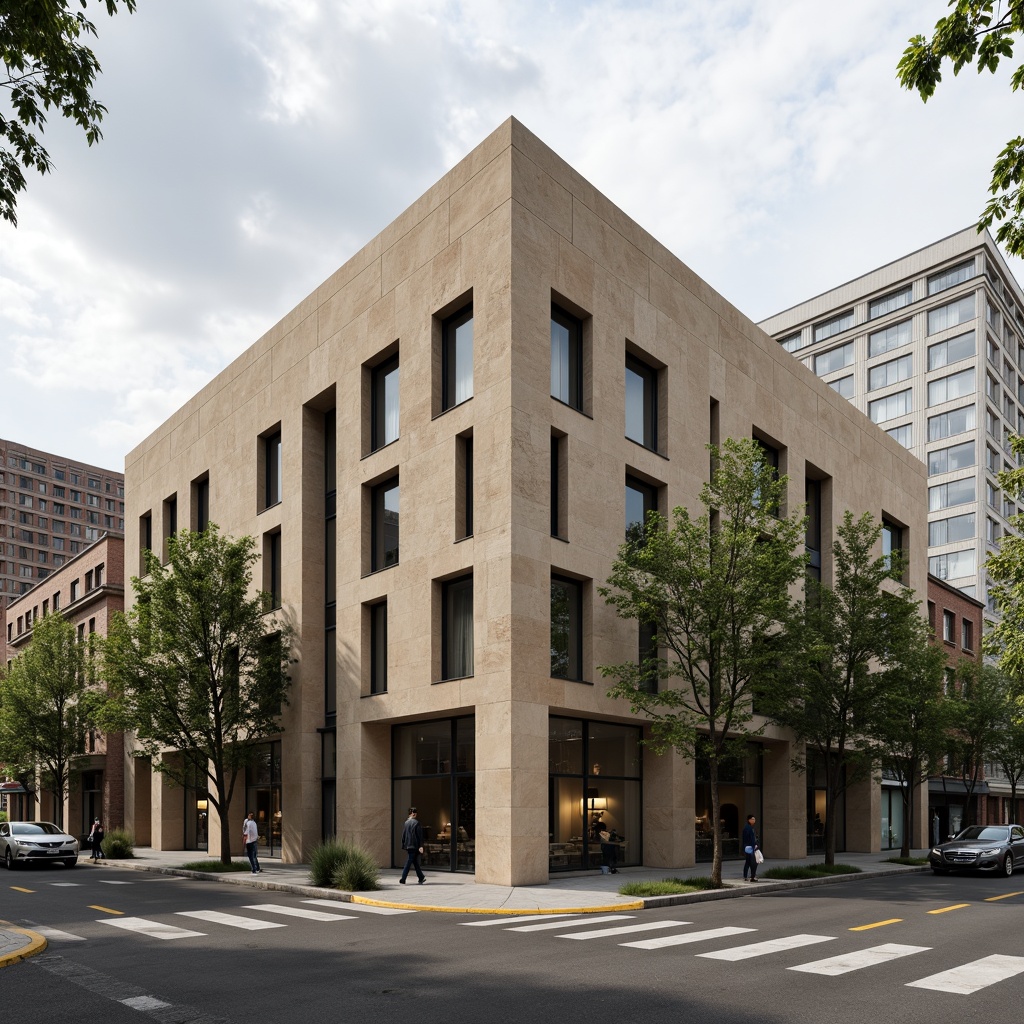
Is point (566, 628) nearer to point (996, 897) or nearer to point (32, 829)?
point (996, 897)

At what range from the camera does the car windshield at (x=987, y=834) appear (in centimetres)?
3016

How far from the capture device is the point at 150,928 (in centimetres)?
1684

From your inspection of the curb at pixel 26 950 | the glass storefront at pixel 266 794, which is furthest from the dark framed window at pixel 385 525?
the curb at pixel 26 950

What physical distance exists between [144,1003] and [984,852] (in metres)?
25.6

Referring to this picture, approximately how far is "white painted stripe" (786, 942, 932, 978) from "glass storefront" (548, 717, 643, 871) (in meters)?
11.4

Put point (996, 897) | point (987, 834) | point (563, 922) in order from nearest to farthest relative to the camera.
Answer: point (563, 922)
point (996, 897)
point (987, 834)

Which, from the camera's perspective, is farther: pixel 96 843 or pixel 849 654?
pixel 96 843

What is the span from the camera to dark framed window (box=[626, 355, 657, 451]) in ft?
96.7

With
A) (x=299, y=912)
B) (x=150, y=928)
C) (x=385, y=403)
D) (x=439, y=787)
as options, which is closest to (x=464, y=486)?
(x=385, y=403)

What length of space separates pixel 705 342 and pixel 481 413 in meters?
10.2

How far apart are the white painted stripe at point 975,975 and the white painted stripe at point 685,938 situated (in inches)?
148

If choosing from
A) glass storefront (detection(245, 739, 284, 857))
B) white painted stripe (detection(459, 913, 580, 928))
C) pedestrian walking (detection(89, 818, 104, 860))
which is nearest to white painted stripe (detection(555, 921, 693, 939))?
white painted stripe (detection(459, 913, 580, 928))

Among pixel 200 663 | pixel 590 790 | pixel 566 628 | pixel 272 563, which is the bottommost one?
pixel 590 790

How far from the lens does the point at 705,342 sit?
32.5 m
